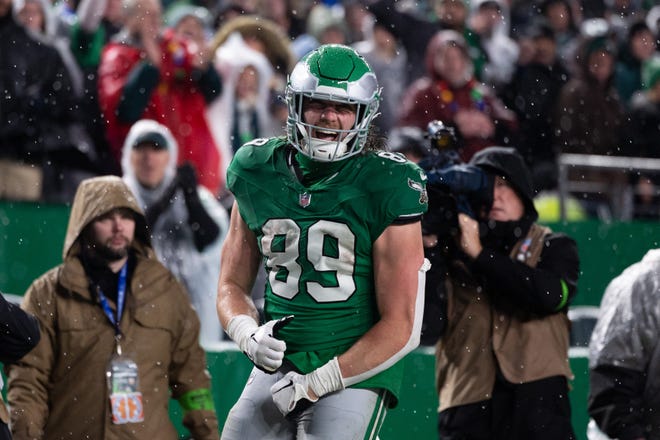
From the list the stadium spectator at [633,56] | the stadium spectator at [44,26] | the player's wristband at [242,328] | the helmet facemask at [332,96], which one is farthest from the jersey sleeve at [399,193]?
the stadium spectator at [633,56]

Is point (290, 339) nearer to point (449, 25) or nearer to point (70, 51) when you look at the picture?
point (70, 51)

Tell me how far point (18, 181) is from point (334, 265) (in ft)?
17.1

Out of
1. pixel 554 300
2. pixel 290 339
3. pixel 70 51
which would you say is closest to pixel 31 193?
pixel 70 51

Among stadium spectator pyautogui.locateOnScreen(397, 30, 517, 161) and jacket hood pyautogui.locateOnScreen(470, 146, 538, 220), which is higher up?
stadium spectator pyautogui.locateOnScreen(397, 30, 517, 161)

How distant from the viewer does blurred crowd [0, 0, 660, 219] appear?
9.85 meters

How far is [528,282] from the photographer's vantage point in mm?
6508

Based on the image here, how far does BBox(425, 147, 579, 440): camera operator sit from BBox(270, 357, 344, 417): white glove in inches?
67.4

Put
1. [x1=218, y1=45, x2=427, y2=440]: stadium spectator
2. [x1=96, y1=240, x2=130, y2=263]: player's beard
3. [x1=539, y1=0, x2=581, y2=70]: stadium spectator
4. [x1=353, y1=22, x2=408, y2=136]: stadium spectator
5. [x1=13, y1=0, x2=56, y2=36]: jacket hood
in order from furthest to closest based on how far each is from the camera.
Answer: [x1=539, y1=0, x2=581, y2=70]: stadium spectator, [x1=353, y1=22, x2=408, y2=136]: stadium spectator, [x1=13, y1=0, x2=56, y2=36]: jacket hood, [x1=96, y1=240, x2=130, y2=263]: player's beard, [x1=218, y1=45, x2=427, y2=440]: stadium spectator

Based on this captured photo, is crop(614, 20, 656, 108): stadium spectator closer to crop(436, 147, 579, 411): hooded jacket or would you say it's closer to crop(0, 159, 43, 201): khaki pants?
crop(0, 159, 43, 201): khaki pants

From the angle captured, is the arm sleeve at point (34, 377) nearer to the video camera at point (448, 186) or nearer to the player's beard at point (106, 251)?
the player's beard at point (106, 251)

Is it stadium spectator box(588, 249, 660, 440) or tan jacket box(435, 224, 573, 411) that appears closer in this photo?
stadium spectator box(588, 249, 660, 440)

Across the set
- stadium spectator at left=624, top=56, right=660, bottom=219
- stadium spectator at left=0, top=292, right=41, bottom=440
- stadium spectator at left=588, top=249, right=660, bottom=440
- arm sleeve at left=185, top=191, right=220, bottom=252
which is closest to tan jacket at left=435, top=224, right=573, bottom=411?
stadium spectator at left=588, top=249, right=660, bottom=440

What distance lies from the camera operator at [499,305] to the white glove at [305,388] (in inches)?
67.4

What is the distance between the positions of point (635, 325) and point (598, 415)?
1.41ft
